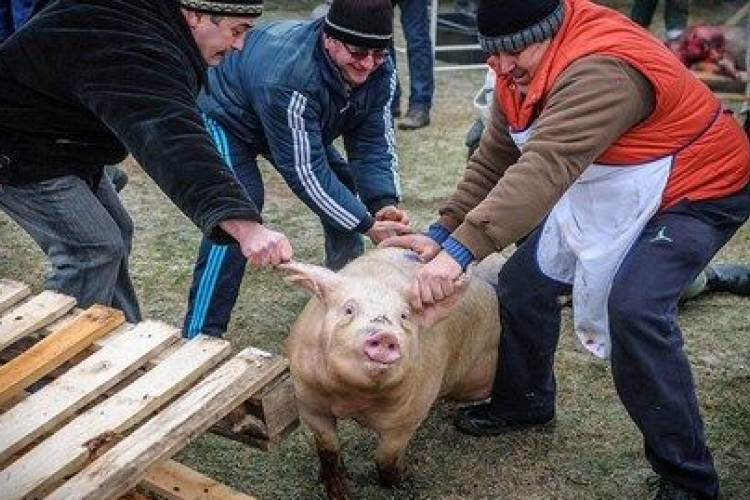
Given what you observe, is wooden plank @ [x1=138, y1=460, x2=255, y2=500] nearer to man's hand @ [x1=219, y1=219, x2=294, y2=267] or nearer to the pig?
the pig

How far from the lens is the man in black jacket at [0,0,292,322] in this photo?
3768mm

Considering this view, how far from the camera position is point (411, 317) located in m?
4.25

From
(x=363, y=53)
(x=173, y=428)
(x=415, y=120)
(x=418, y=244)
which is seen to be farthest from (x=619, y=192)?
(x=415, y=120)

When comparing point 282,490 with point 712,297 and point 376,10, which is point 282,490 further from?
point 712,297

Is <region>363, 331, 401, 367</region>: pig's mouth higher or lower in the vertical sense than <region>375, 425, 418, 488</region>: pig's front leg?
higher

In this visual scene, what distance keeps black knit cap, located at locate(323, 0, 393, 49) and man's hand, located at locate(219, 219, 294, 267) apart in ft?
4.88

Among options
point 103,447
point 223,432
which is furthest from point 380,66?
point 103,447

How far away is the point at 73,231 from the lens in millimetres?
4469

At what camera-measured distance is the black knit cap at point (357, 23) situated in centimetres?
502

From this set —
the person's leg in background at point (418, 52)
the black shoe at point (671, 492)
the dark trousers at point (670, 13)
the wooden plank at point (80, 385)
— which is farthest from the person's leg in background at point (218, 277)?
the dark trousers at point (670, 13)

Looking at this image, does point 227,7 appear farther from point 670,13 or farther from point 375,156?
point 670,13

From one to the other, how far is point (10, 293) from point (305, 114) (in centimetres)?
148

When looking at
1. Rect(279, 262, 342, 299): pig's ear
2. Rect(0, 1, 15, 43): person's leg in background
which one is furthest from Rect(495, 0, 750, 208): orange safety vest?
Rect(0, 1, 15, 43): person's leg in background

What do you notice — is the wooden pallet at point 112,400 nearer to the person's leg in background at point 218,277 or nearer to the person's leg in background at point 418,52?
the person's leg in background at point 218,277
